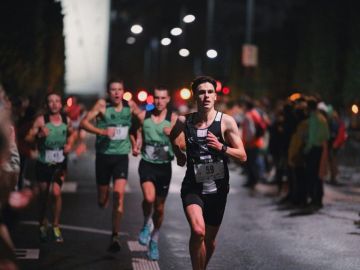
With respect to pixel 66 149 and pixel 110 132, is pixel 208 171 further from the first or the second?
pixel 66 149

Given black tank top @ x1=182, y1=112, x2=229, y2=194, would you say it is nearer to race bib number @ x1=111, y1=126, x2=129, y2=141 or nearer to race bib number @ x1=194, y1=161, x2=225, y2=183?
race bib number @ x1=194, y1=161, x2=225, y2=183

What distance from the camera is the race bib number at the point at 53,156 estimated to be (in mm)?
10969

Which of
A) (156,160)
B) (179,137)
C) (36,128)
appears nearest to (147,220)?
(156,160)

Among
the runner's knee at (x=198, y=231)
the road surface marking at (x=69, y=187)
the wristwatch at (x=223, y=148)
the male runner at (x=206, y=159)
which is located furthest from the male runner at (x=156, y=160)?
the road surface marking at (x=69, y=187)

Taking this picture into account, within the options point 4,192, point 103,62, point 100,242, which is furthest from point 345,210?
point 103,62

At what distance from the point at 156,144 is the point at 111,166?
2.57 ft

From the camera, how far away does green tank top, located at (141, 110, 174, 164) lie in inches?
401

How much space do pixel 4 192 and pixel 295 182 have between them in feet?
35.5

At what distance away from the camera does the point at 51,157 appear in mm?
10984

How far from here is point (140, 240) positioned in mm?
10336

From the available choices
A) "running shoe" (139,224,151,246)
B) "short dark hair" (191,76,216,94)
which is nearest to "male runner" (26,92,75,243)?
"running shoe" (139,224,151,246)

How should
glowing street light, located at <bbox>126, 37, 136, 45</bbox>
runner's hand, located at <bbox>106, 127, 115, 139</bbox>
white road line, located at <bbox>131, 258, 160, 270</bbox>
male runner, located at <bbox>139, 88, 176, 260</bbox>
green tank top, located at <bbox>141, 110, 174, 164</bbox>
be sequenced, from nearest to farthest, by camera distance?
1. white road line, located at <bbox>131, 258, 160, 270</bbox>
2. male runner, located at <bbox>139, 88, 176, 260</bbox>
3. green tank top, located at <bbox>141, 110, 174, 164</bbox>
4. runner's hand, located at <bbox>106, 127, 115, 139</bbox>
5. glowing street light, located at <bbox>126, 37, 136, 45</bbox>

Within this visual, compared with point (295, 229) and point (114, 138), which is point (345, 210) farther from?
point (114, 138)

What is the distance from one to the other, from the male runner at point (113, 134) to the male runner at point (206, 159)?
2.80 meters
